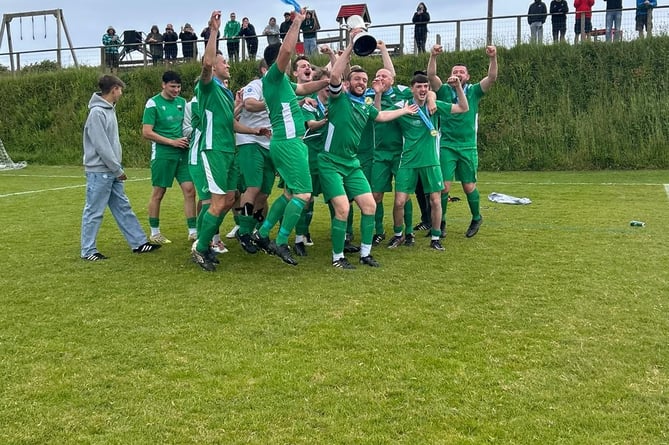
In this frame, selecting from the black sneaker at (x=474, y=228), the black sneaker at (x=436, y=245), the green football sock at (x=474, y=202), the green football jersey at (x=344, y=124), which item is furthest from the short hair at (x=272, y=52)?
the black sneaker at (x=474, y=228)

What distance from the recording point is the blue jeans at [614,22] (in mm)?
20094

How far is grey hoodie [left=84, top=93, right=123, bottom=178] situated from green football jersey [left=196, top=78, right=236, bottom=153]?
1219 mm

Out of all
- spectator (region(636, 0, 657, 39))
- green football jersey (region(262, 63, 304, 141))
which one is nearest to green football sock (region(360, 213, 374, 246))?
green football jersey (region(262, 63, 304, 141))

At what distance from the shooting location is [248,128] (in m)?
6.62

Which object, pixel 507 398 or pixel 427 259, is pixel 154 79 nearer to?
pixel 427 259

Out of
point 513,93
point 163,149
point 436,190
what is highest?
point 513,93

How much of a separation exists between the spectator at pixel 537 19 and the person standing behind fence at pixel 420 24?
3510 millimetres

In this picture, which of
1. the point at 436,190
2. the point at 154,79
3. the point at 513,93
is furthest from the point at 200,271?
the point at 154,79

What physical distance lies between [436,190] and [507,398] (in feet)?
13.5

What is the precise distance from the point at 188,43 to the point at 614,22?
15.7m

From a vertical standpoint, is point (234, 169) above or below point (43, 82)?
below

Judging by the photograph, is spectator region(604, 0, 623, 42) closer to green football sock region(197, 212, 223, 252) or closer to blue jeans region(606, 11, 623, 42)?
blue jeans region(606, 11, 623, 42)

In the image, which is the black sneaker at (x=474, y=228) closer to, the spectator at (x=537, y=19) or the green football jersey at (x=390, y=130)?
the green football jersey at (x=390, y=130)

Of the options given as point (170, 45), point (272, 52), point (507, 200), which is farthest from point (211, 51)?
point (170, 45)
